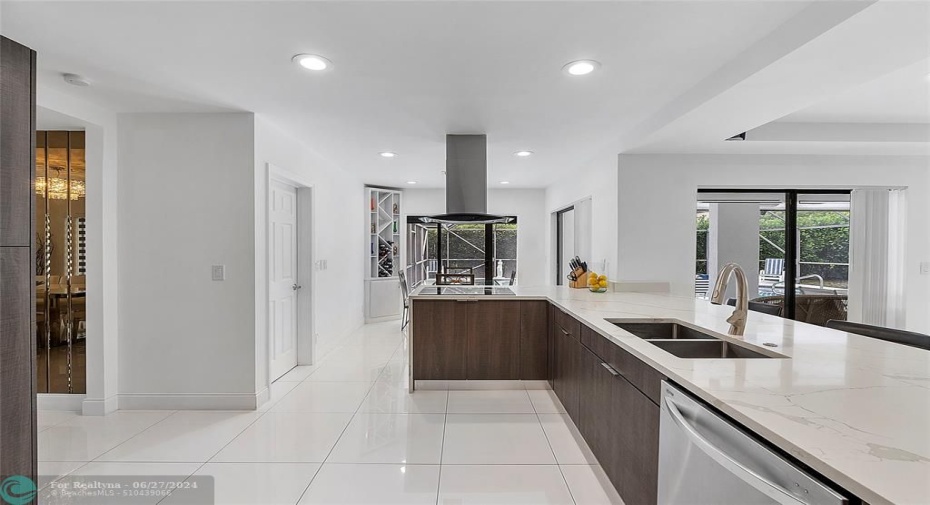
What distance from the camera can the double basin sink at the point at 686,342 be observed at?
188cm

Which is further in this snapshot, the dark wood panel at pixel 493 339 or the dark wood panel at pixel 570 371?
the dark wood panel at pixel 493 339

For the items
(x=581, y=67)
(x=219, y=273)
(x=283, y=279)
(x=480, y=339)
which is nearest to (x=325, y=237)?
(x=283, y=279)

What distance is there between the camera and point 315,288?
437 cm

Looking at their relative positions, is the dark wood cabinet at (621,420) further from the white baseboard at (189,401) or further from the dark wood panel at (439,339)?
the white baseboard at (189,401)

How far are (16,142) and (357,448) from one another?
2.26 meters

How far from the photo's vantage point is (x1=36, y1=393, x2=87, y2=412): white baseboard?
10.4 ft

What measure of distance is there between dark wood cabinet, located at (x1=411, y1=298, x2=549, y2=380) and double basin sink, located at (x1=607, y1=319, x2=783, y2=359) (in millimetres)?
1098

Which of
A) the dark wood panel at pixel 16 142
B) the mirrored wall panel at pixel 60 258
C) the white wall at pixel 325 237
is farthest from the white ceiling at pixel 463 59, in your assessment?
the mirrored wall panel at pixel 60 258

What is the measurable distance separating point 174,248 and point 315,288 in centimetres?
142

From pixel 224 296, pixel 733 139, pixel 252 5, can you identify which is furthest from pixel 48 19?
pixel 733 139

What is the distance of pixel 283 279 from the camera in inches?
155

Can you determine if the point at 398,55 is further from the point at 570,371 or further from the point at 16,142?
the point at 570,371

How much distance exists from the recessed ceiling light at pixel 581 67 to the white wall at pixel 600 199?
1731mm

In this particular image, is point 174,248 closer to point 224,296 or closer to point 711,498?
point 224,296
